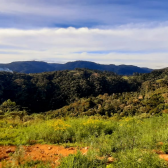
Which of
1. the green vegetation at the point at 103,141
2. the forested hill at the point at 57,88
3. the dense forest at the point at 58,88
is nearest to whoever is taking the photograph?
the green vegetation at the point at 103,141

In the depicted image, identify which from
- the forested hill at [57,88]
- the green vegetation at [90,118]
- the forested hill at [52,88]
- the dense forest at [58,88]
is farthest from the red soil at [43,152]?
the forested hill at [52,88]

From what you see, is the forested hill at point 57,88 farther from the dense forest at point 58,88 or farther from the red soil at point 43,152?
the red soil at point 43,152

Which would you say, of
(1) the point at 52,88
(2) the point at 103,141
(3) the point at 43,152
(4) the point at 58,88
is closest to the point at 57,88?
(4) the point at 58,88

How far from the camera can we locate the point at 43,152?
4793 mm

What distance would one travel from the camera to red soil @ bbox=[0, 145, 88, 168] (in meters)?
4.31

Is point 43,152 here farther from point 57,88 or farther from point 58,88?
point 57,88

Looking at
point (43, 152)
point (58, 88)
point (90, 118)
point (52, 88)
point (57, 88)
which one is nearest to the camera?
point (43, 152)

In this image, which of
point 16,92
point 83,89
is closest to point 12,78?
point 16,92

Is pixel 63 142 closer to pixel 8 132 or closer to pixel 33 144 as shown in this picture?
pixel 33 144

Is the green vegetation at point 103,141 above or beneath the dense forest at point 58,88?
above

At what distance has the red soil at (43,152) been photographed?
14.1 feet

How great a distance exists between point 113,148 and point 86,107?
42.7 m

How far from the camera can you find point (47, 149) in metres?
5.05

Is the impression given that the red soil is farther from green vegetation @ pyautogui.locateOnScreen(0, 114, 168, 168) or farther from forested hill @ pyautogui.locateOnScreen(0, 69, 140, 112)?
forested hill @ pyautogui.locateOnScreen(0, 69, 140, 112)
